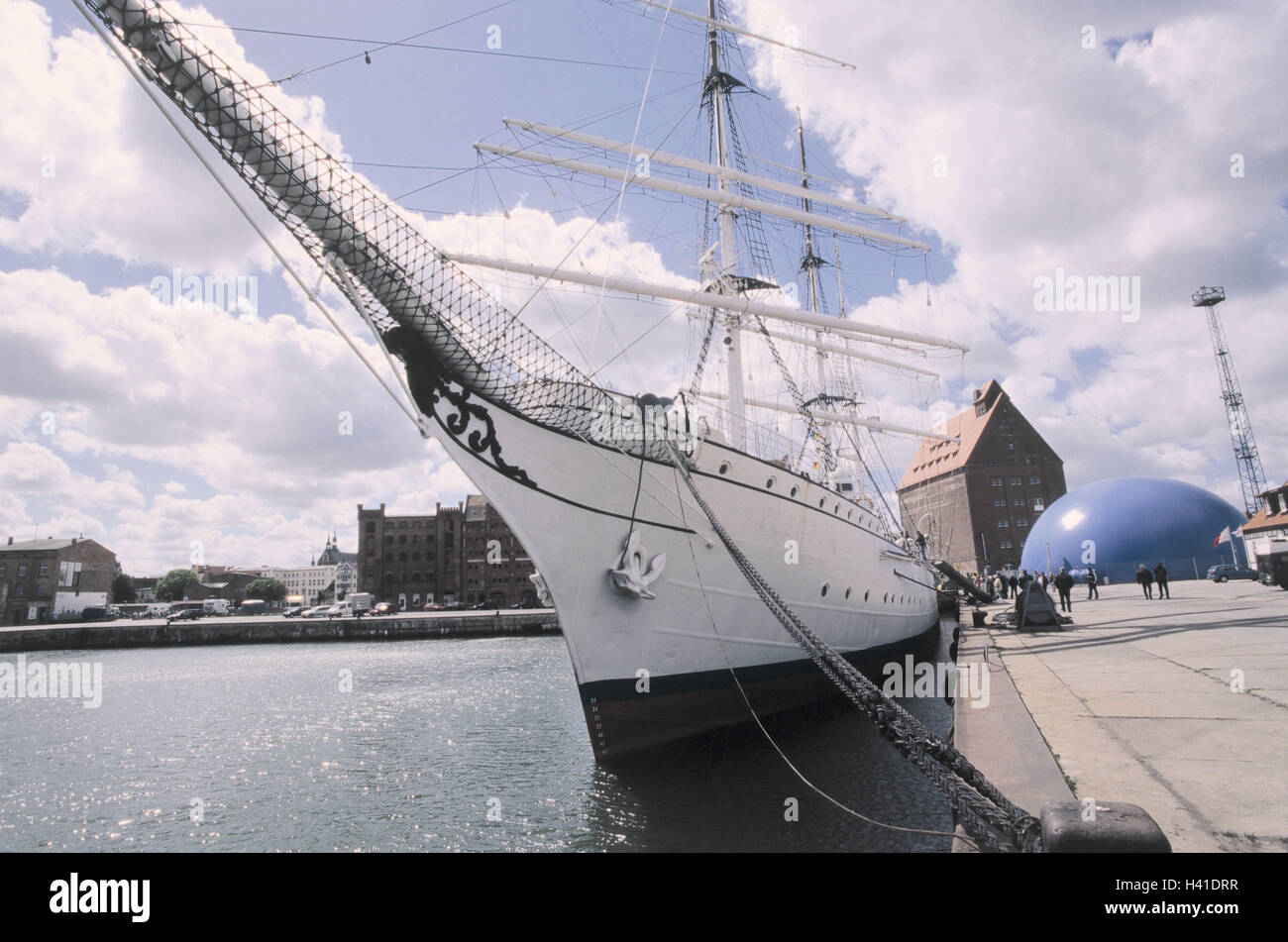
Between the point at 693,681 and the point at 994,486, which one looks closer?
the point at 693,681

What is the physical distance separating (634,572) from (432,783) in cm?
399

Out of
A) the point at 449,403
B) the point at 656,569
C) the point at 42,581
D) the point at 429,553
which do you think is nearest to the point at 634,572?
the point at 656,569

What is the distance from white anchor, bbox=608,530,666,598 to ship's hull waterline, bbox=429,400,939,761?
4 centimetres

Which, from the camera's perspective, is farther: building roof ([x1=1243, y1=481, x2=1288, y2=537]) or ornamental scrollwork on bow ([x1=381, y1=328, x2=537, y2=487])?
building roof ([x1=1243, y1=481, x2=1288, y2=537])

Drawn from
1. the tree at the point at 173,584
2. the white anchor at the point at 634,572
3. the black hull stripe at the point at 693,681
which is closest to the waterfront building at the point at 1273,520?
the black hull stripe at the point at 693,681

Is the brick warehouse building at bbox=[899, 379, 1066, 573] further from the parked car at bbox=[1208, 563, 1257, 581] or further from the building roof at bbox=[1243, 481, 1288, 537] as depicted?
the parked car at bbox=[1208, 563, 1257, 581]

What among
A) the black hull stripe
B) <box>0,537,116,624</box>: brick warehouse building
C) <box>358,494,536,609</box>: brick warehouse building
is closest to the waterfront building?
the black hull stripe

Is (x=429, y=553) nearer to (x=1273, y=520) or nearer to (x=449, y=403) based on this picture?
(x=449, y=403)

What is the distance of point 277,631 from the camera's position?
41781 mm

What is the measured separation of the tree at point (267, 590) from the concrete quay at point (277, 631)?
159ft

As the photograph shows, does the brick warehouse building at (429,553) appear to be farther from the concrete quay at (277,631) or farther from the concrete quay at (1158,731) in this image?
the concrete quay at (1158,731)

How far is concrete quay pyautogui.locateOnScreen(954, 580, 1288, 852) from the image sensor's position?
3.31m
